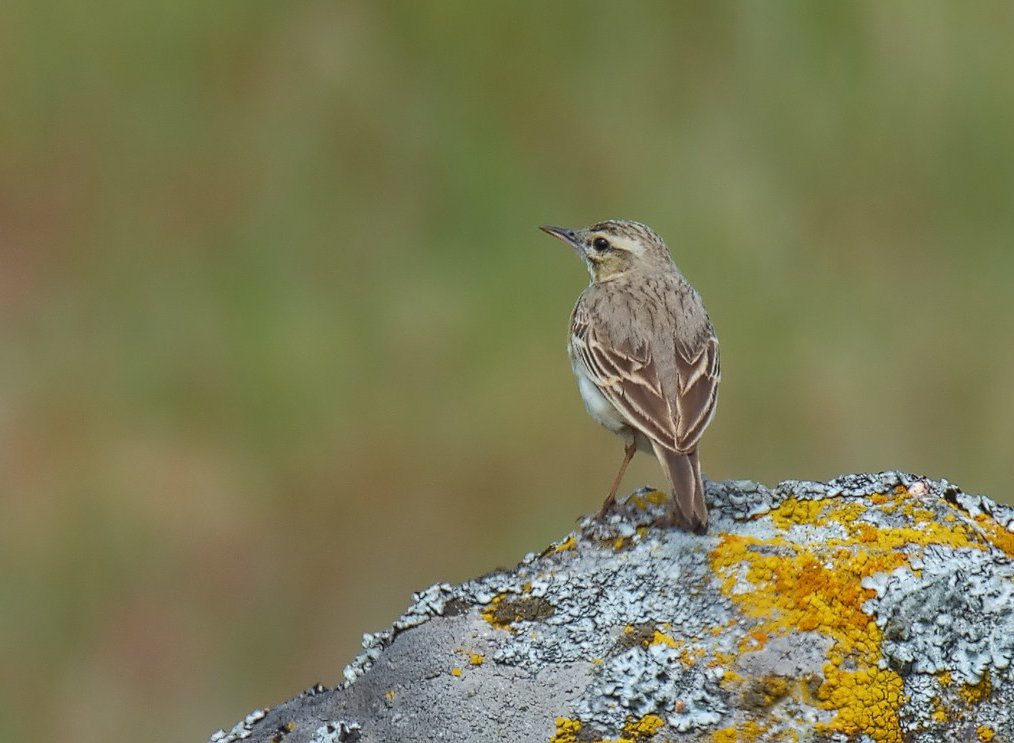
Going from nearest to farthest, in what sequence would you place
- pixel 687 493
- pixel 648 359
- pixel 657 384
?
pixel 687 493, pixel 657 384, pixel 648 359

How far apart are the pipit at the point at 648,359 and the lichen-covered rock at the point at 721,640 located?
36cm

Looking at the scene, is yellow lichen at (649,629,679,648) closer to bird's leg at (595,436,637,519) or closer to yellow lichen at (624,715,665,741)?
yellow lichen at (624,715,665,741)


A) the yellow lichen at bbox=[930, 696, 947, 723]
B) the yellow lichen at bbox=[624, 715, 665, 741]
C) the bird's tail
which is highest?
the bird's tail

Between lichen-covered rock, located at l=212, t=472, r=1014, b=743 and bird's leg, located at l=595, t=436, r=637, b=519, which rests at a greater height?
bird's leg, located at l=595, t=436, r=637, b=519

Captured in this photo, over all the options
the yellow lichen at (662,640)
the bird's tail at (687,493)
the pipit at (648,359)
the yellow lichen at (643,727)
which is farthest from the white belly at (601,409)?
the yellow lichen at (643,727)

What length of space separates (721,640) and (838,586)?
45 centimetres

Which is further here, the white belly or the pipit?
the white belly

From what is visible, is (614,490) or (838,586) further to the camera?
(614,490)

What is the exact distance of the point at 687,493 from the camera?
5.94m

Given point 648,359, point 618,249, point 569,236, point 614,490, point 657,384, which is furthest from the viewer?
point 569,236

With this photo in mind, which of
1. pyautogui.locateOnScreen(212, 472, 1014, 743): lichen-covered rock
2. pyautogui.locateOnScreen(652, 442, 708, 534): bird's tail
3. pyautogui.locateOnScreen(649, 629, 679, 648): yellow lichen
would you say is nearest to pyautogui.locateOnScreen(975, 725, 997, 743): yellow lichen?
pyautogui.locateOnScreen(212, 472, 1014, 743): lichen-covered rock

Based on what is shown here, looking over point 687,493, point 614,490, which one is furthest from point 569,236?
point 687,493

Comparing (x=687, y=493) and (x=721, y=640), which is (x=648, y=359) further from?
(x=721, y=640)

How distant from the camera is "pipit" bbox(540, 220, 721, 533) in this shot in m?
6.50
